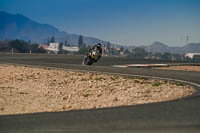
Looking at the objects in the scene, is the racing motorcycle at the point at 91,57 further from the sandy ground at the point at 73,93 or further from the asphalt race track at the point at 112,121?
the asphalt race track at the point at 112,121

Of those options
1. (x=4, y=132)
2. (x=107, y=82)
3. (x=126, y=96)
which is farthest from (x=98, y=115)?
(x=107, y=82)

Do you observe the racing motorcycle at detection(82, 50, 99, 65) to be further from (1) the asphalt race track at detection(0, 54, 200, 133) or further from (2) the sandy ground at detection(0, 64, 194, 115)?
(1) the asphalt race track at detection(0, 54, 200, 133)

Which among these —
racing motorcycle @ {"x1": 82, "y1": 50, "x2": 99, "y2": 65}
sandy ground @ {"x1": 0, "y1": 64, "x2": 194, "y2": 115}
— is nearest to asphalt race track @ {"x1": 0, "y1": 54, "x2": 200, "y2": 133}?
sandy ground @ {"x1": 0, "y1": 64, "x2": 194, "y2": 115}

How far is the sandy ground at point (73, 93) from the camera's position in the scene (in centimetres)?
904

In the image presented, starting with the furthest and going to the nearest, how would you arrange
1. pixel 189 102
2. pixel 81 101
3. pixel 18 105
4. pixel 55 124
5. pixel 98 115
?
pixel 81 101 → pixel 18 105 → pixel 189 102 → pixel 98 115 → pixel 55 124

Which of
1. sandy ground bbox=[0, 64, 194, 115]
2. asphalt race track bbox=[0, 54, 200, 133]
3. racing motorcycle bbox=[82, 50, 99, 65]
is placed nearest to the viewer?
asphalt race track bbox=[0, 54, 200, 133]

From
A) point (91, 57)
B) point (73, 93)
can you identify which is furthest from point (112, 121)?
point (91, 57)

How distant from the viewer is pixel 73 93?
11930 millimetres

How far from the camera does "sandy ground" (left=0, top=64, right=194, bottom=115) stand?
29.7ft

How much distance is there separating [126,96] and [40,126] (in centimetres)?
559

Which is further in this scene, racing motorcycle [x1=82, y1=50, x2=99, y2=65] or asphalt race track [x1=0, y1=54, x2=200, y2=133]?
racing motorcycle [x1=82, y1=50, x2=99, y2=65]

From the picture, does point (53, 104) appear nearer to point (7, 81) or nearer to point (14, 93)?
point (14, 93)

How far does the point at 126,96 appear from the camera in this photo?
1055cm

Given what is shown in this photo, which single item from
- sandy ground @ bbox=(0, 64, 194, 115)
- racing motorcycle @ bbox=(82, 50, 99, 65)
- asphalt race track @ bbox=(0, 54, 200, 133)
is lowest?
sandy ground @ bbox=(0, 64, 194, 115)
